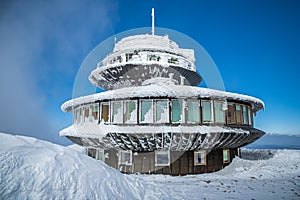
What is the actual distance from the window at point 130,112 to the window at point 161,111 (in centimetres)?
149

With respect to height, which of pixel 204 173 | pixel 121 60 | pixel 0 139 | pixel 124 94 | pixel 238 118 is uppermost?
pixel 121 60

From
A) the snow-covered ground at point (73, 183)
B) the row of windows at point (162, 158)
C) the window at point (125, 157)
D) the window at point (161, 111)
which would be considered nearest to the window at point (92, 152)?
the row of windows at point (162, 158)

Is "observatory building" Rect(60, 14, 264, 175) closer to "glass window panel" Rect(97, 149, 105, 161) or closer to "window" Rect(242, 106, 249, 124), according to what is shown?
"glass window panel" Rect(97, 149, 105, 161)

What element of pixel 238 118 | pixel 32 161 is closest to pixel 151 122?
pixel 238 118

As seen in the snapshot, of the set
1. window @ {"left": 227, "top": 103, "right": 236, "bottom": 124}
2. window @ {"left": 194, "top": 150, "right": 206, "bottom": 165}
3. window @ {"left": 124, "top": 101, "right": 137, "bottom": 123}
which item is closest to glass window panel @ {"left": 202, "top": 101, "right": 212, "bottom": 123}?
window @ {"left": 227, "top": 103, "right": 236, "bottom": 124}

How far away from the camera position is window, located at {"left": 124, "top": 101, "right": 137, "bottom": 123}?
44.7ft

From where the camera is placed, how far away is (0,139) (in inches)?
253

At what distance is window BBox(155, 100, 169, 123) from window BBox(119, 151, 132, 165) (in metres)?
3.08

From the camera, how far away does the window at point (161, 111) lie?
1336 cm

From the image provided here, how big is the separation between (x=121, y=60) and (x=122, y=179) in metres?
16.0

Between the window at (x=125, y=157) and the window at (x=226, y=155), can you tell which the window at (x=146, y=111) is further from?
→ the window at (x=226, y=155)

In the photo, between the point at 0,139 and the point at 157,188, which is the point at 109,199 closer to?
the point at 157,188

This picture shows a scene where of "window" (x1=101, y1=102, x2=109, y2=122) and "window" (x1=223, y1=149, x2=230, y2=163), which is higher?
"window" (x1=101, y1=102, x2=109, y2=122)

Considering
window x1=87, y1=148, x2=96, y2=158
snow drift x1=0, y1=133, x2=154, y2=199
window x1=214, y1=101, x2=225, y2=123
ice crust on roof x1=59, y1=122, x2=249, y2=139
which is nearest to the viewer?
snow drift x1=0, y1=133, x2=154, y2=199
